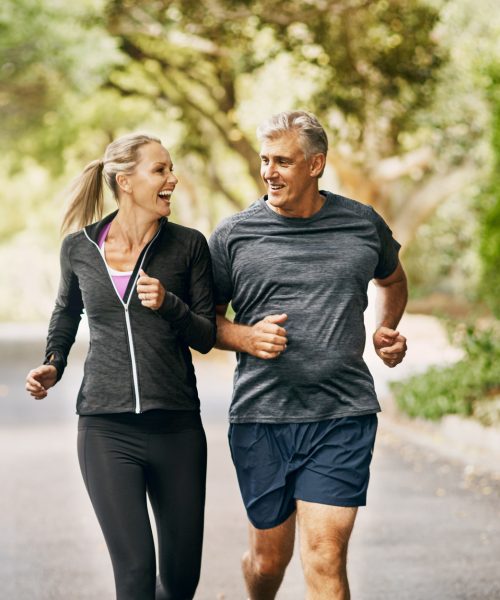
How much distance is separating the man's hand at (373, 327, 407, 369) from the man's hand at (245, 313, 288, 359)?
48 centimetres

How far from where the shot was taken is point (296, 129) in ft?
17.0

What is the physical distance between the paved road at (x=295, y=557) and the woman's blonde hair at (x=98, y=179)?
2425 mm

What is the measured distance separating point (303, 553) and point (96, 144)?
105 ft

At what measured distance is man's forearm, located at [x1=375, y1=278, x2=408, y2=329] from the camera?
18.6ft

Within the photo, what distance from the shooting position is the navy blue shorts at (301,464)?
512cm

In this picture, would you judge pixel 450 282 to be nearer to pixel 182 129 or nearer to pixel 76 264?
pixel 182 129

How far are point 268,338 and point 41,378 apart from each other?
840mm

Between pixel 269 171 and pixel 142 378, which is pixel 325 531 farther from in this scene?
pixel 269 171

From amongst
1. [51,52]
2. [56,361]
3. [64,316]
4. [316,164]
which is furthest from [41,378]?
[51,52]

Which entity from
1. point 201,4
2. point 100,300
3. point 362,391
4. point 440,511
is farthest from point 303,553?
point 201,4

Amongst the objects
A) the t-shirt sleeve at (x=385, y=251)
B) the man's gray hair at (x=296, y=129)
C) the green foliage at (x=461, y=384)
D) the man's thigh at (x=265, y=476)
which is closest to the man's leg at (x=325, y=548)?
the man's thigh at (x=265, y=476)

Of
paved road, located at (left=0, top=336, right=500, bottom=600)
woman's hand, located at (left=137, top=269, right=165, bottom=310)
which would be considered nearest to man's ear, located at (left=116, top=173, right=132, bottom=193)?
woman's hand, located at (left=137, top=269, right=165, bottom=310)

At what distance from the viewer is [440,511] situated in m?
Result: 9.46

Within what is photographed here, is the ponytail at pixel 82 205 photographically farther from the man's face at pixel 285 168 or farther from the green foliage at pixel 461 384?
the green foliage at pixel 461 384
